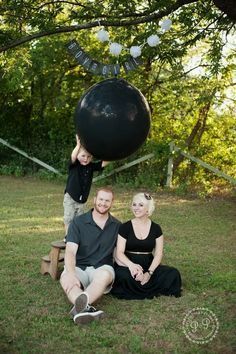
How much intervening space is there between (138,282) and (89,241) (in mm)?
593

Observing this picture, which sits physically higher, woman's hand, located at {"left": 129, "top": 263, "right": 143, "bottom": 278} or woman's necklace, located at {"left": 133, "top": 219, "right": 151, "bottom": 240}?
woman's necklace, located at {"left": 133, "top": 219, "right": 151, "bottom": 240}

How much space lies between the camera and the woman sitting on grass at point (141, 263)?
5.05 metres

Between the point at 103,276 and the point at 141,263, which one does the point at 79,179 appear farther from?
the point at 103,276

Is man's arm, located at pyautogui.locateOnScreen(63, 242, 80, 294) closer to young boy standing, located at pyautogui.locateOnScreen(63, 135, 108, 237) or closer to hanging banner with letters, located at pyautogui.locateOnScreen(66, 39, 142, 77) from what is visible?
young boy standing, located at pyautogui.locateOnScreen(63, 135, 108, 237)

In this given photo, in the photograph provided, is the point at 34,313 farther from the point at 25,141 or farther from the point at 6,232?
the point at 25,141

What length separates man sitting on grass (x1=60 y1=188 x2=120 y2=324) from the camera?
4.74m

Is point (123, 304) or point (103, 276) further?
point (123, 304)

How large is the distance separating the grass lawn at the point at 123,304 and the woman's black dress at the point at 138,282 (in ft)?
0.35

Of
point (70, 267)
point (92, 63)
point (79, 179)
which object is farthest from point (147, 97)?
point (92, 63)

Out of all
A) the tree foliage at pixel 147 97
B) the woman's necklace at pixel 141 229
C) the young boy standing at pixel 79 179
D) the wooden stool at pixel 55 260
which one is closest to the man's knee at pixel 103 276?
the woman's necklace at pixel 141 229

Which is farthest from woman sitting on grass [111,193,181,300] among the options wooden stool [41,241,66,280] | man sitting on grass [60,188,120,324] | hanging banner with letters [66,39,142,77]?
hanging banner with letters [66,39,142,77]

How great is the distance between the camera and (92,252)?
5.07 metres

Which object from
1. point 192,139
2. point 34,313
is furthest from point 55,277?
point 192,139

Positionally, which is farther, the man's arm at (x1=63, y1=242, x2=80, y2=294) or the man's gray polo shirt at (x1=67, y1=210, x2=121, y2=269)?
the man's gray polo shirt at (x1=67, y1=210, x2=121, y2=269)
